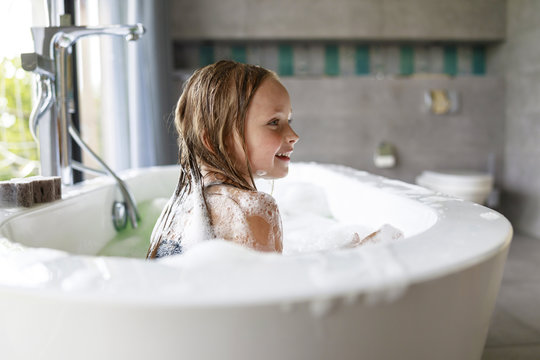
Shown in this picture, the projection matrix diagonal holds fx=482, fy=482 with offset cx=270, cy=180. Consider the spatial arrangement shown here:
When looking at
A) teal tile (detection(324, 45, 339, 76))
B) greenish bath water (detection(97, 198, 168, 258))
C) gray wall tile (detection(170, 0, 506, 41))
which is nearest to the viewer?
greenish bath water (detection(97, 198, 168, 258))

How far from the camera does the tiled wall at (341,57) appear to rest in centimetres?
370

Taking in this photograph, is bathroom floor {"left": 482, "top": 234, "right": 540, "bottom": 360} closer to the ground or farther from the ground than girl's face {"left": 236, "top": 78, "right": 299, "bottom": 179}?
closer to the ground

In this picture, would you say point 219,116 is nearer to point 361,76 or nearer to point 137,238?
point 137,238

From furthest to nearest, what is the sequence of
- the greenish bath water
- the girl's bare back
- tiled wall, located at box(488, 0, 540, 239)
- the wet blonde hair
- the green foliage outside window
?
tiled wall, located at box(488, 0, 540, 239)
the green foliage outside window
the greenish bath water
the wet blonde hair
the girl's bare back

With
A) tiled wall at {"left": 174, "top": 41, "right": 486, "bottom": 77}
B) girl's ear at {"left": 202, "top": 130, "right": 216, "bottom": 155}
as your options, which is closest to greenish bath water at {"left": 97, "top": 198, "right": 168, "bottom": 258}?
girl's ear at {"left": 202, "top": 130, "right": 216, "bottom": 155}

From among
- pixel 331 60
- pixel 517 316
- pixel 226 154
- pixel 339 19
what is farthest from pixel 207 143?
pixel 331 60

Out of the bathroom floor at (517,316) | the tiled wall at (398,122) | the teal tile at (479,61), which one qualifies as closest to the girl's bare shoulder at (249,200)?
the bathroom floor at (517,316)

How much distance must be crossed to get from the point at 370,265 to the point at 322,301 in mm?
91

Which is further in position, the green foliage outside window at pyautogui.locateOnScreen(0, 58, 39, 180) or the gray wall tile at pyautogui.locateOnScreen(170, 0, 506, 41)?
the gray wall tile at pyautogui.locateOnScreen(170, 0, 506, 41)

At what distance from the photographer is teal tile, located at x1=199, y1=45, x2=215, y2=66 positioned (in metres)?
3.68

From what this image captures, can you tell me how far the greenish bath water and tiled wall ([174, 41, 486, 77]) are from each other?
2038 millimetres

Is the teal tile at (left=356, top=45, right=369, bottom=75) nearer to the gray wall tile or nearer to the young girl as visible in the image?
the gray wall tile

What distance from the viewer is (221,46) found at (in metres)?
3.70

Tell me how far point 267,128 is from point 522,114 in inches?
Result: 116
